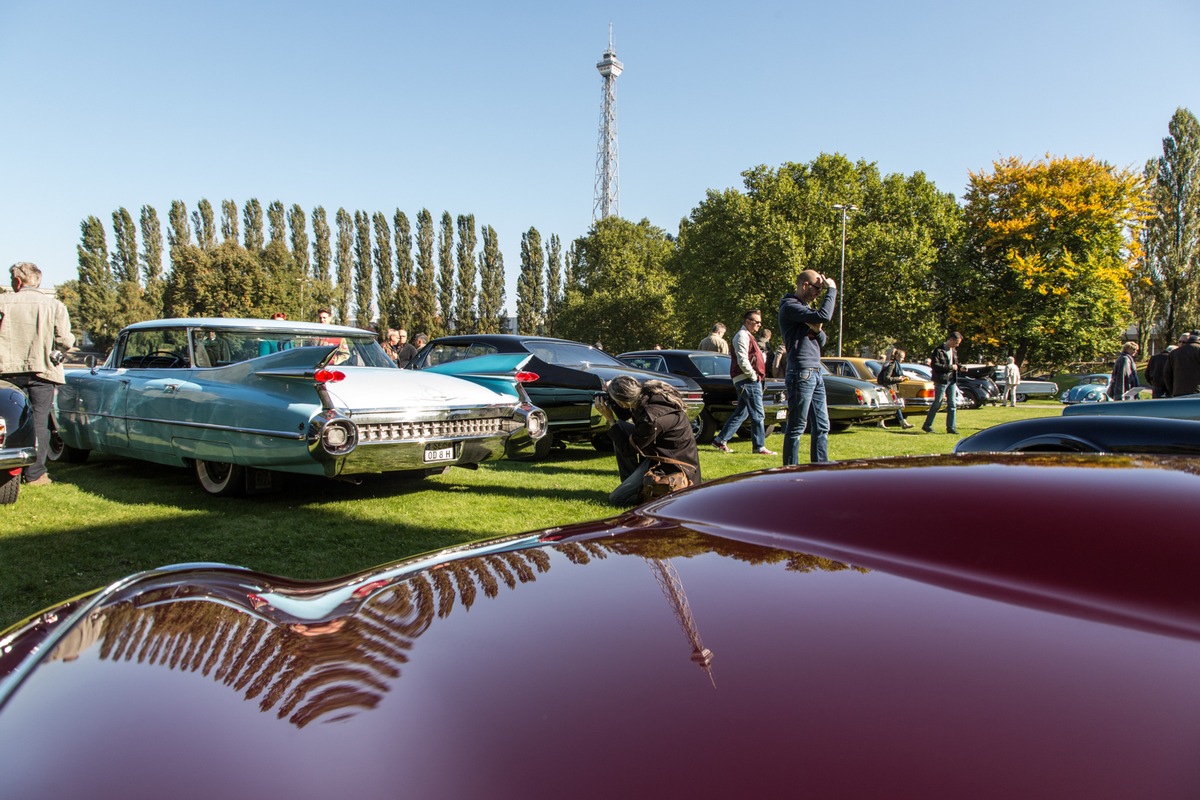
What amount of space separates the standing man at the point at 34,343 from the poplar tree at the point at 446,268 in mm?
57057

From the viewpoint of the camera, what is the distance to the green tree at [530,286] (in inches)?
2577

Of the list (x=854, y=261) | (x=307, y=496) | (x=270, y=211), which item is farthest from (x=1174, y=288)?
(x=270, y=211)

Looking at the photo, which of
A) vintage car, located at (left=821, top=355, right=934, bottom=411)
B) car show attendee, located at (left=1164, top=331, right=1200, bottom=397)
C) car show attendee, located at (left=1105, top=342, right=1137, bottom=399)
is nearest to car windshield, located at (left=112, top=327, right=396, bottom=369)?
car show attendee, located at (left=1164, top=331, right=1200, bottom=397)

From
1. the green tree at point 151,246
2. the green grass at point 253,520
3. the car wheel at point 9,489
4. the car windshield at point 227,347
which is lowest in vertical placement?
the green grass at point 253,520

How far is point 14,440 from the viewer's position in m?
4.99

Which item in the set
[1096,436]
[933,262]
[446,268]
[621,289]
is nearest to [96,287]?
[446,268]

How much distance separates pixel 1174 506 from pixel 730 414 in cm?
863

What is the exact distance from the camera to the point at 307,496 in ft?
18.5

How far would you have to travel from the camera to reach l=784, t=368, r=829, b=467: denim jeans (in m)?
6.59

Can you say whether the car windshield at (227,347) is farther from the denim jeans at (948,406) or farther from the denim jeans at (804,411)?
the denim jeans at (948,406)

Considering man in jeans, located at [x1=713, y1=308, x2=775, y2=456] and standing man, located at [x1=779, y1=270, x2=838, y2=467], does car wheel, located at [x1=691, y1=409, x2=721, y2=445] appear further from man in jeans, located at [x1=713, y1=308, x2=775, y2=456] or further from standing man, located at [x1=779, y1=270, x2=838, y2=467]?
standing man, located at [x1=779, y1=270, x2=838, y2=467]


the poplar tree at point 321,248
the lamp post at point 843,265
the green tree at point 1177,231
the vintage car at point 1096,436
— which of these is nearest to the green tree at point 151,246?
the poplar tree at point 321,248

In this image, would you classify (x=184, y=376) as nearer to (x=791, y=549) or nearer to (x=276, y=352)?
(x=276, y=352)

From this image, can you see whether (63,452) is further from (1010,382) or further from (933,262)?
(933,262)
